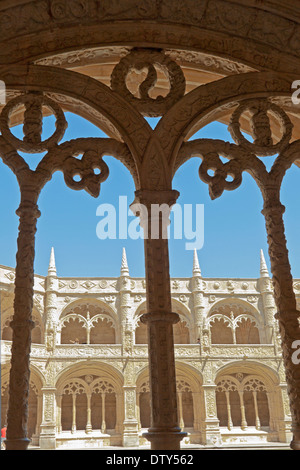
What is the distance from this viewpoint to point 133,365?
21.8 metres

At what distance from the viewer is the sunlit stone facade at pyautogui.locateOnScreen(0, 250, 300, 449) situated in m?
20.9

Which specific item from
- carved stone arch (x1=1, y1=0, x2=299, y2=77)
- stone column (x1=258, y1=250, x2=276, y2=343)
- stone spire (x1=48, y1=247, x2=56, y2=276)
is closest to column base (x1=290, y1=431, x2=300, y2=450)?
carved stone arch (x1=1, y1=0, x2=299, y2=77)

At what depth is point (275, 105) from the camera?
362 centimetres

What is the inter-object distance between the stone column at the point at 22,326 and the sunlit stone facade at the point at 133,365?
1706cm

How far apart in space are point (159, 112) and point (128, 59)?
478 millimetres

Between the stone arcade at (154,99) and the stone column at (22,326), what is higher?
the stone arcade at (154,99)

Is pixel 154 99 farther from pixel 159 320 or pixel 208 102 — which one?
pixel 159 320

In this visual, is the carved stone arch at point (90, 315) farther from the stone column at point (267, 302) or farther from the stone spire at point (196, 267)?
the stone column at point (267, 302)

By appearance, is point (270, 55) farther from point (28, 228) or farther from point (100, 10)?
point (28, 228)

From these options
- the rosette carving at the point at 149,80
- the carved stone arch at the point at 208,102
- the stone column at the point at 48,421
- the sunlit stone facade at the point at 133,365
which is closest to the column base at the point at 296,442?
the carved stone arch at the point at 208,102

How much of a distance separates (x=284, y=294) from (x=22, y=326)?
5.14ft

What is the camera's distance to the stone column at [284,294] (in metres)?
2.82
